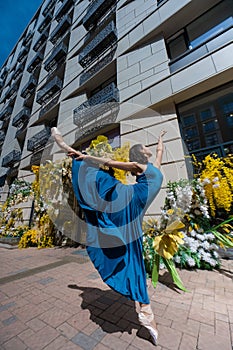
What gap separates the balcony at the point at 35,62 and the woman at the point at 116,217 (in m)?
16.9

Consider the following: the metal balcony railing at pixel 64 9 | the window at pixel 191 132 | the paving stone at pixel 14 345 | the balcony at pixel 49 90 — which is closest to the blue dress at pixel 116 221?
the paving stone at pixel 14 345

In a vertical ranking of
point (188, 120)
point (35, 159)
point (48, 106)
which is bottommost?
point (188, 120)

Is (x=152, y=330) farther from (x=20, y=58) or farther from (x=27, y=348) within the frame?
(x=20, y=58)

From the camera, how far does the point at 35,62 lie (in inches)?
549

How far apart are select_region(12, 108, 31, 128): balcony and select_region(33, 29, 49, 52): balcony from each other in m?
6.82

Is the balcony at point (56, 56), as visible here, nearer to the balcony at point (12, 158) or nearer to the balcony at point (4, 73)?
the balcony at point (12, 158)

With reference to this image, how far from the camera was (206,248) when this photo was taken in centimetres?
273

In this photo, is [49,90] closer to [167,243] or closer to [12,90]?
[12,90]

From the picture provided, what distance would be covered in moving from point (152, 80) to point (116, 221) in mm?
5535

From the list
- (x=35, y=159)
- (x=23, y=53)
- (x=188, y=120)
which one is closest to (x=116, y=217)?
(x=188, y=120)

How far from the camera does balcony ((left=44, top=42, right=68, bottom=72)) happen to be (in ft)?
34.9

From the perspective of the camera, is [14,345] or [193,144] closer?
[14,345]

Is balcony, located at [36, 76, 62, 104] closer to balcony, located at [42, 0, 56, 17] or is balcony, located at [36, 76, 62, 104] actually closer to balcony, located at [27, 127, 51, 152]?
balcony, located at [27, 127, 51, 152]

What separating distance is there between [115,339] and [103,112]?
7.09 meters
